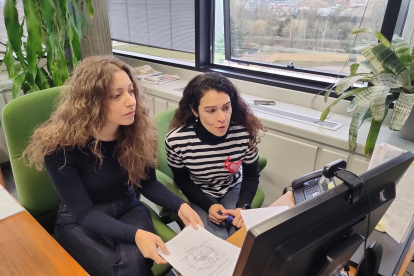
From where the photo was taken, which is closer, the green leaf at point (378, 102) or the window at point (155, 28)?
the green leaf at point (378, 102)

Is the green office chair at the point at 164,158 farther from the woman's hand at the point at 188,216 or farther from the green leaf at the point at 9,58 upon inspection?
the green leaf at the point at 9,58

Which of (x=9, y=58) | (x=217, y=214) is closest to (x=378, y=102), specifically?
(x=217, y=214)

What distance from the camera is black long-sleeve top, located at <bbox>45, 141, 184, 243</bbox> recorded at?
40.9 inches

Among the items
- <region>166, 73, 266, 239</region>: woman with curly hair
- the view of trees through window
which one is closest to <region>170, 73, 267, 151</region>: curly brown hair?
<region>166, 73, 266, 239</region>: woman with curly hair

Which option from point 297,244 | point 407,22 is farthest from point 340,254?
point 407,22


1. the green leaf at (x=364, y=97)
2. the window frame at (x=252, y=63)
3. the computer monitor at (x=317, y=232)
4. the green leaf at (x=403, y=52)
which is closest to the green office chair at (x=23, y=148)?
the computer monitor at (x=317, y=232)

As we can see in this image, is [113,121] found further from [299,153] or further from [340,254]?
[299,153]

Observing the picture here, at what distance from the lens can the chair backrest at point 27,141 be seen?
3.49 feet

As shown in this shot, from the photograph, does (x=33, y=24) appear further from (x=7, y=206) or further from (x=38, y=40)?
(x=7, y=206)

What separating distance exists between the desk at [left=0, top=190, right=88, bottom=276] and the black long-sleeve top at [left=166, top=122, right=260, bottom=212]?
66 centimetres

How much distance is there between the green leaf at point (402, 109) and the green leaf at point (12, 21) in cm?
208

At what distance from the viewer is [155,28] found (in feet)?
10.2

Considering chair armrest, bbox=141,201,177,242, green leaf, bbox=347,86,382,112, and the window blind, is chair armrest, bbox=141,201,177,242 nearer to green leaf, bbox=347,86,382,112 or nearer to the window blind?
green leaf, bbox=347,86,382,112

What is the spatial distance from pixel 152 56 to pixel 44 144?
8.07 ft
